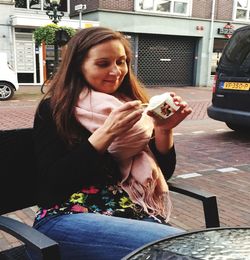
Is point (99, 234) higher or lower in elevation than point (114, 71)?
lower

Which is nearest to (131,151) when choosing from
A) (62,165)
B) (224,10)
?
(62,165)

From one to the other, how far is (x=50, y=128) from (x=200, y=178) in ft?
10.4

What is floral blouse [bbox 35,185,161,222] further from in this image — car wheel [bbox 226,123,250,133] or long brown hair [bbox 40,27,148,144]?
car wheel [bbox 226,123,250,133]

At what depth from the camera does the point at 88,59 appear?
1.85m

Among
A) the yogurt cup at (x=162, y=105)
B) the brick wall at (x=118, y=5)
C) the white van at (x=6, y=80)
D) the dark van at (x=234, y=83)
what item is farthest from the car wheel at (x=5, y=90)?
the yogurt cup at (x=162, y=105)

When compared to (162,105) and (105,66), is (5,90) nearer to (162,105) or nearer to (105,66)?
(105,66)

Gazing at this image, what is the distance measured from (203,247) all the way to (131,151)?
71 centimetres

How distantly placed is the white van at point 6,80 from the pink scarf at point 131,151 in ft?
36.3

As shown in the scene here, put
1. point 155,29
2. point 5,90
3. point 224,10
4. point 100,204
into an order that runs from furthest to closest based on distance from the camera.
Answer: point 224,10
point 155,29
point 5,90
point 100,204

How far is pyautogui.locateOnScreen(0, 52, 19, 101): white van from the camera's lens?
40.4 feet

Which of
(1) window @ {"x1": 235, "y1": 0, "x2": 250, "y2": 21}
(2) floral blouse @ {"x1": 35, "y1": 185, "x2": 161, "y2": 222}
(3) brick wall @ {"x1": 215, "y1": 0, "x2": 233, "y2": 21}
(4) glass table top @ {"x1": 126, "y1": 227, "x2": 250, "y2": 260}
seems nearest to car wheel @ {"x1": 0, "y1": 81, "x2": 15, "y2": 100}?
(2) floral blouse @ {"x1": 35, "y1": 185, "x2": 161, "y2": 222}

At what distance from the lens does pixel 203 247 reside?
122 centimetres

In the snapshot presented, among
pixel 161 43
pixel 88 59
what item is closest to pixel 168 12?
pixel 161 43

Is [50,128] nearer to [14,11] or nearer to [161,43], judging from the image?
[14,11]
